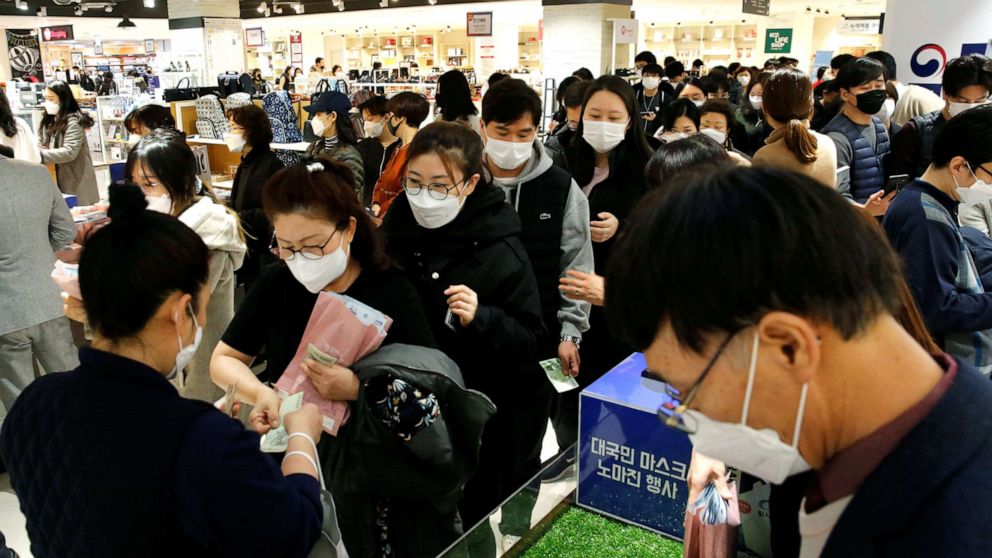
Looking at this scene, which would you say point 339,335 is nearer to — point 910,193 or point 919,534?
point 919,534

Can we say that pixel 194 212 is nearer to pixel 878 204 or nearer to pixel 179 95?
pixel 878 204

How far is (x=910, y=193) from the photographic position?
245cm

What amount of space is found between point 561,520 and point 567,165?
1721mm

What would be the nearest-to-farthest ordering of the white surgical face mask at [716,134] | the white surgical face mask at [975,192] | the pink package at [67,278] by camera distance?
the pink package at [67,278] → the white surgical face mask at [975,192] → the white surgical face mask at [716,134]

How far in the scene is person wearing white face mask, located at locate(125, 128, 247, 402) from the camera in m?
3.30

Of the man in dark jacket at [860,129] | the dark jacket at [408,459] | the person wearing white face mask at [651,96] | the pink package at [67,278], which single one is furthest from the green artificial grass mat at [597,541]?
the person wearing white face mask at [651,96]

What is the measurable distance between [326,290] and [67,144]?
5.46m

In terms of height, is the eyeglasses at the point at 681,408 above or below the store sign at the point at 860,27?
below

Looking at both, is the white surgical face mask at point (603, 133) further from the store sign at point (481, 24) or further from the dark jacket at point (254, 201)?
the store sign at point (481, 24)

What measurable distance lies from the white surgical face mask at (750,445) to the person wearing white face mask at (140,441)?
0.78 m

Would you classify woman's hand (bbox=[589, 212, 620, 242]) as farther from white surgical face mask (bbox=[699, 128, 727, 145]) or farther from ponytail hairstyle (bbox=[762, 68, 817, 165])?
white surgical face mask (bbox=[699, 128, 727, 145])

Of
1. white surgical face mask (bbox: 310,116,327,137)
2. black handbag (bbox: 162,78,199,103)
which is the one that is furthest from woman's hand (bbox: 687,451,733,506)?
black handbag (bbox: 162,78,199,103)

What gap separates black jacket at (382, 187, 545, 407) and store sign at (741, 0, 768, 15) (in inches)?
551

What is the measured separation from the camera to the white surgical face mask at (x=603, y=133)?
3.17 meters
